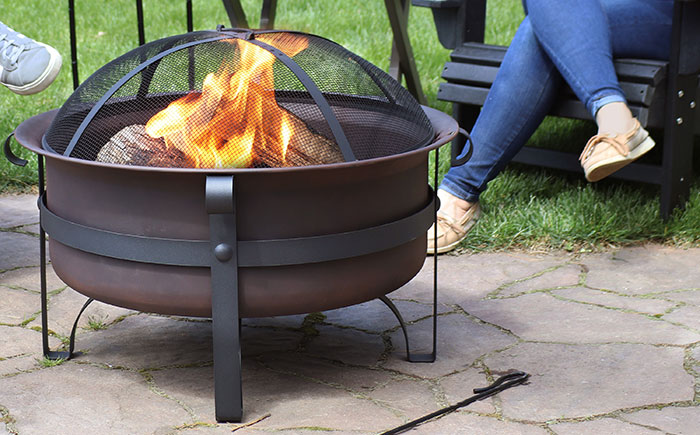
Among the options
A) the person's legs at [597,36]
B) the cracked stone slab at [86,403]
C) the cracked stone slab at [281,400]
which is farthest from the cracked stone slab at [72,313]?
the person's legs at [597,36]

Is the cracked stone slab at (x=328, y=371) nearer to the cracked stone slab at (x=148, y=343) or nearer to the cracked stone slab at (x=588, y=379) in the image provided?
the cracked stone slab at (x=148, y=343)

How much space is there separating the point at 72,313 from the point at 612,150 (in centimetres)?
161

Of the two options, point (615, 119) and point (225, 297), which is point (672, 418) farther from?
point (615, 119)

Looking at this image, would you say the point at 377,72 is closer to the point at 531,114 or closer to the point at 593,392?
the point at 593,392

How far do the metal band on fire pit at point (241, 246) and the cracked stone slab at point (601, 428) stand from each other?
522 millimetres

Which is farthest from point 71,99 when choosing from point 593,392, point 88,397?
point 593,392

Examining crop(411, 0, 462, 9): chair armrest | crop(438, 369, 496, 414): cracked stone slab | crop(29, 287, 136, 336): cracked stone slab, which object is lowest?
crop(29, 287, 136, 336): cracked stone slab

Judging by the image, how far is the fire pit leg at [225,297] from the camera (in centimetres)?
180

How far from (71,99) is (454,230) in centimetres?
144

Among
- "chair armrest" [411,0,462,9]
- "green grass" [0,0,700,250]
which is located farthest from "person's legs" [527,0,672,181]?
"chair armrest" [411,0,462,9]

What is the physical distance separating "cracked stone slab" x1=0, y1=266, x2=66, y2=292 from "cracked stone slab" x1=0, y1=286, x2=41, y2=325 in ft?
0.14

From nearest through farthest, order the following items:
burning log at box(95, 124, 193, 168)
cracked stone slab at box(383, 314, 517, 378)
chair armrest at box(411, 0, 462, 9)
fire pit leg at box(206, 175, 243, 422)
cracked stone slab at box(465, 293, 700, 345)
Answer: fire pit leg at box(206, 175, 243, 422) → burning log at box(95, 124, 193, 168) → cracked stone slab at box(383, 314, 517, 378) → cracked stone slab at box(465, 293, 700, 345) → chair armrest at box(411, 0, 462, 9)

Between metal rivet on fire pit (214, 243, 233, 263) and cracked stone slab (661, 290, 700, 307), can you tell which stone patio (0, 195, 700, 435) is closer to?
cracked stone slab (661, 290, 700, 307)

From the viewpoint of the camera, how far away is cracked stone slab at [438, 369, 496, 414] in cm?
209
